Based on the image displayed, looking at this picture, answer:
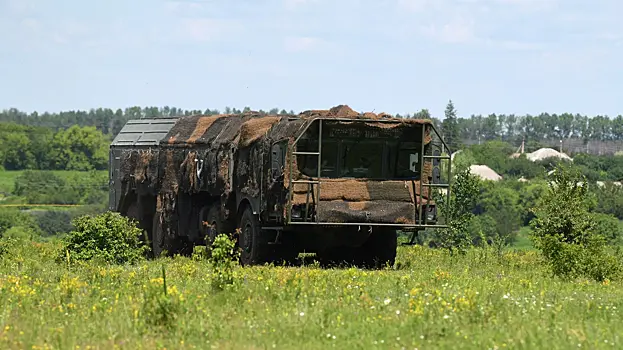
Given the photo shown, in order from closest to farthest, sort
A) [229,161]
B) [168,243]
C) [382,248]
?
[382,248]
[229,161]
[168,243]

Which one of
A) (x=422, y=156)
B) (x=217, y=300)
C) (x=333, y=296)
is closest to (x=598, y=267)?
(x=422, y=156)

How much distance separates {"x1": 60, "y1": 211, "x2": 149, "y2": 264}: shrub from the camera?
23.4 m

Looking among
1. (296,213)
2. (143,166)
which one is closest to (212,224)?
(143,166)

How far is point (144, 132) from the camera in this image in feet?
104

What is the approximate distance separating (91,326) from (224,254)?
12.0 ft

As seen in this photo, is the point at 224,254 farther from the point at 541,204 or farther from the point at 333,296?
the point at 541,204

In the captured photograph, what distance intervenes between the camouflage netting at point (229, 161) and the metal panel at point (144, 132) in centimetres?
36

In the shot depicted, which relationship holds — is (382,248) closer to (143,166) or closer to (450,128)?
(143,166)

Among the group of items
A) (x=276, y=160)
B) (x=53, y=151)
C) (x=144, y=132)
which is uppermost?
(x=144, y=132)

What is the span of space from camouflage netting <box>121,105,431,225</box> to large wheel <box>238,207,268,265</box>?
1.83ft

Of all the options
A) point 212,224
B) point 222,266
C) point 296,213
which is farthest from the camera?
point 212,224

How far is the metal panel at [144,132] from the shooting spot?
1201 inches

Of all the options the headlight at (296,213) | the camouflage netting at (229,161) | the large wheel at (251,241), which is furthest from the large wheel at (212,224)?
the headlight at (296,213)

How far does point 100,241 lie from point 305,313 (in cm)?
1057
